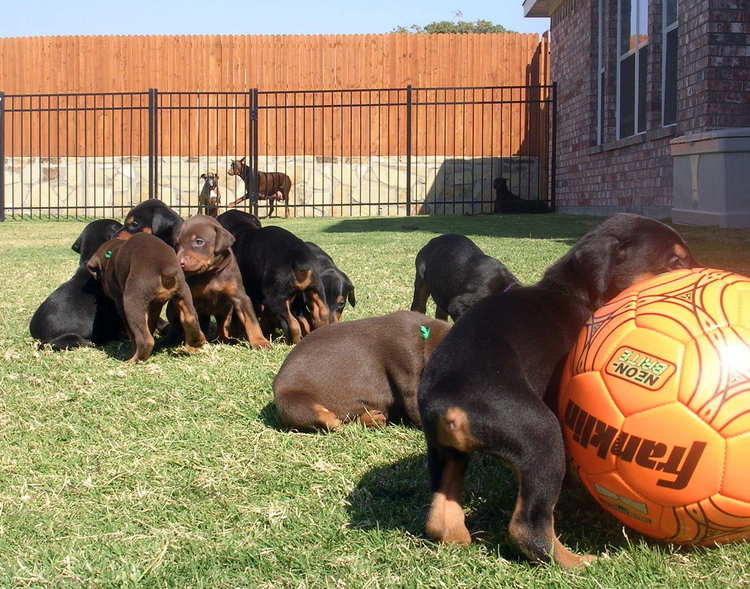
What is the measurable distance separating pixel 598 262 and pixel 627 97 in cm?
1489

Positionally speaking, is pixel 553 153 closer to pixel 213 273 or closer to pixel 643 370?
pixel 213 273

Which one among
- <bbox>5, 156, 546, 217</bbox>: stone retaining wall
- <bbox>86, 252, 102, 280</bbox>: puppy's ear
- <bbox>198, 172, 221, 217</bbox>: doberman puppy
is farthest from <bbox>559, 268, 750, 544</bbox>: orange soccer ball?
<bbox>5, 156, 546, 217</bbox>: stone retaining wall

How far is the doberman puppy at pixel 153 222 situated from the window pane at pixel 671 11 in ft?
33.3

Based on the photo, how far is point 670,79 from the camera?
47.3 ft

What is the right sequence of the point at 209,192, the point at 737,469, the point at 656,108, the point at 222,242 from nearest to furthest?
the point at 737,469
the point at 222,242
the point at 656,108
the point at 209,192

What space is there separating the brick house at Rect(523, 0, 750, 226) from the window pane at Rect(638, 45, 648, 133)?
0.06 feet

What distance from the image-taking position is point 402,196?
1041 inches

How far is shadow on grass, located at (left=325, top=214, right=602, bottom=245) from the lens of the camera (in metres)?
14.5

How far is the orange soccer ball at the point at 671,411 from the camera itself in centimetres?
259

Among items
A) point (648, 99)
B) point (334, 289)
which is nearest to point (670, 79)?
point (648, 99)

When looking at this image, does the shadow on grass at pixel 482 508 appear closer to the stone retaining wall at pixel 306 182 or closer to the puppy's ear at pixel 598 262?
the puppy's ear at pixel 598 262

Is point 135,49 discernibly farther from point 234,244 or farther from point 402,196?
point 234,244

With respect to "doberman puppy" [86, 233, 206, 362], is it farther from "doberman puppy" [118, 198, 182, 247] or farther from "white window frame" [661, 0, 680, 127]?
"white window frame" [661, 0, 680, 127]

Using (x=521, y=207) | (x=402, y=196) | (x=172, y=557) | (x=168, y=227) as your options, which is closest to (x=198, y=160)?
(x=402, y=196)
